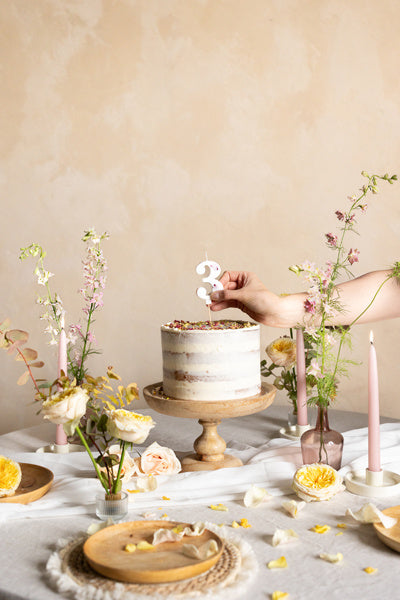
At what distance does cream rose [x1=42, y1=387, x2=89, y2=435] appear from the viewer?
103 cm

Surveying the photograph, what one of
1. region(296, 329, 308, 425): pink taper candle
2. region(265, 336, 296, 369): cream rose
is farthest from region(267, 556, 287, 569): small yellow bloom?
region(265, 336, 296, 369): cream rose

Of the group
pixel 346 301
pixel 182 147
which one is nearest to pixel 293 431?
pixel 346 301

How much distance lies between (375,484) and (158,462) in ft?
1.36

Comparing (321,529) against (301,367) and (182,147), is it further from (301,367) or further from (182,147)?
(182,147)

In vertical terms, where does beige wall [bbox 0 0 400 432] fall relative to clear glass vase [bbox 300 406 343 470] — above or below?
above

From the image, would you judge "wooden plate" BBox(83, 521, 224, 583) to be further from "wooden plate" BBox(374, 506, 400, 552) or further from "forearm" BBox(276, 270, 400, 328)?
"forearm" BBox(276, 270, 400, 328)

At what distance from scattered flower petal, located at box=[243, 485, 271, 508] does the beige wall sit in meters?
1.53

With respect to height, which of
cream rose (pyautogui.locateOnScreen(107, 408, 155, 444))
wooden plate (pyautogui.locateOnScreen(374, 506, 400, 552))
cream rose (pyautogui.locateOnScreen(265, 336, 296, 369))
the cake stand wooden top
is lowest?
wooden plate (pyautogui.locateOnScreen(374, 506, 400, 552))

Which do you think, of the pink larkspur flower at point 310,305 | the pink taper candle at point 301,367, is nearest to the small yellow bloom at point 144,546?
the pink larkspur flower at point 310,305

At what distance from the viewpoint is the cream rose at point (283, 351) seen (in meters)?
1.73

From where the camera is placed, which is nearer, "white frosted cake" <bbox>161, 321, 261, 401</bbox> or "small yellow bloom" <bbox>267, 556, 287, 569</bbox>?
"small yellow bloom" <bbox>267, 556, 287, 569</bbox>

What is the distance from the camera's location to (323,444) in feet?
4.35

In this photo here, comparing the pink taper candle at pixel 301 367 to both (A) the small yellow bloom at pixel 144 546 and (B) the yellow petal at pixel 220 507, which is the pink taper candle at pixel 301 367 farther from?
(A) the small yellow bloom at pixel 144 546

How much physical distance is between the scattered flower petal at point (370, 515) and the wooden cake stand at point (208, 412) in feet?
0.98
